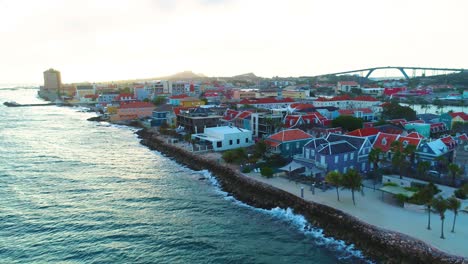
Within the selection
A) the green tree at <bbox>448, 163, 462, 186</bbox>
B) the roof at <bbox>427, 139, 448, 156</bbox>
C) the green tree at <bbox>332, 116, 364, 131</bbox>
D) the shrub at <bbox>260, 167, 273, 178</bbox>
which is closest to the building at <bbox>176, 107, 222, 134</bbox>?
the green tree at <bbox>332, 116, 364, 131</bbox>

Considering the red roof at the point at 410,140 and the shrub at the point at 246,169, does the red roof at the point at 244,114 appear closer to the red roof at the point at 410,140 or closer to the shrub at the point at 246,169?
the shrub at the point at 246,169

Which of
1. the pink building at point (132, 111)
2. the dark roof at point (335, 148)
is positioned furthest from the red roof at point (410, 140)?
the pink building at point (132, 111)

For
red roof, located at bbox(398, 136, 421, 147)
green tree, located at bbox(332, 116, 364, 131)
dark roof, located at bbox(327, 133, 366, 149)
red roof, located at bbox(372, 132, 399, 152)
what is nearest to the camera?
dark roof, located at bbox(327, 133, 366, 149)

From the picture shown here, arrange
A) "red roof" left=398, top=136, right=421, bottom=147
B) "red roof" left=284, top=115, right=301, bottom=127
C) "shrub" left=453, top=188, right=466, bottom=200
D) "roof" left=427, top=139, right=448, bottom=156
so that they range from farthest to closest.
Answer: "red roof" left=284, top=115, right=301, bottom=127 → "red roof" left=398, top=136, right=421, bottom=147 → "roof" left=427, top=139, right=448, bottom=156 → "shrub" left=453, top=188, right=466, bottom=200

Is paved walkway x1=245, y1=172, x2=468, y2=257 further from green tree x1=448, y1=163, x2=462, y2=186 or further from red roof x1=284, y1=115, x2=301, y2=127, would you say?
red roof x1=284, y1=115, x2=301, y2=127

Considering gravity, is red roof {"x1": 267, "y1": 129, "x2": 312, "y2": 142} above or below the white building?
above

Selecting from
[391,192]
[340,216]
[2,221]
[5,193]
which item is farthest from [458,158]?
[5,193]

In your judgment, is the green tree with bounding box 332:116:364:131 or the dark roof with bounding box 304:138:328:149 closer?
the dark roof with bounding box 304:138:328:149
